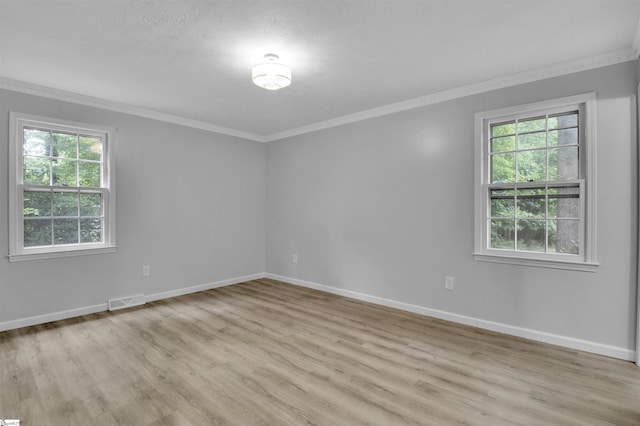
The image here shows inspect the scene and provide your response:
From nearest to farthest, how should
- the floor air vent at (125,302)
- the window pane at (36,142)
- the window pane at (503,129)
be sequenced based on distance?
the window pane at (503,129) < the window pane at (36,142) < the floor air vent at (125,302)

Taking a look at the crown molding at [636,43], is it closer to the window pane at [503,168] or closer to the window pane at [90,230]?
the window pane at [503,168]

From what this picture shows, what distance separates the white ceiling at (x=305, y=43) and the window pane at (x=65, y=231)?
1511 millimetres

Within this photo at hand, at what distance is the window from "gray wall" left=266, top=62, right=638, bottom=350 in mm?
2561

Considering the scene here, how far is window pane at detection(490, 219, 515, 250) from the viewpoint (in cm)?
335

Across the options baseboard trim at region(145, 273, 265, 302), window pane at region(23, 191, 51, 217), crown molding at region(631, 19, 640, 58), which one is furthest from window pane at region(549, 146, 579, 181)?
window pane at region(23, 191, 51, 217)

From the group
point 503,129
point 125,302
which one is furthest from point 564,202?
point 125,302

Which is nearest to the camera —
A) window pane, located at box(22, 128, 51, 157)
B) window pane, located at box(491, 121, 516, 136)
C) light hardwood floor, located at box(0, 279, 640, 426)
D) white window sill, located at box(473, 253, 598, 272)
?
light hardwood floor, located at box(0, 279, 640, 426)

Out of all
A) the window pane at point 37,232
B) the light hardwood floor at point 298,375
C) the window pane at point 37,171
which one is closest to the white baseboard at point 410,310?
the light hardwood floor at point 298,375

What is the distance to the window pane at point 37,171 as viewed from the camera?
3.50 meters

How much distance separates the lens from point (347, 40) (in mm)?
2531

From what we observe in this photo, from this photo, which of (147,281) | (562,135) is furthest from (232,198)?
(562,135)

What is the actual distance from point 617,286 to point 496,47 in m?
2.29

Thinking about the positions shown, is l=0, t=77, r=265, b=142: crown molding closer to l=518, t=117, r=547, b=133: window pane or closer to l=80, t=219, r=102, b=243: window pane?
l=80, t=219, r=102, b=243: window pane

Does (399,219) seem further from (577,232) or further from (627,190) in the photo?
(627,190)
